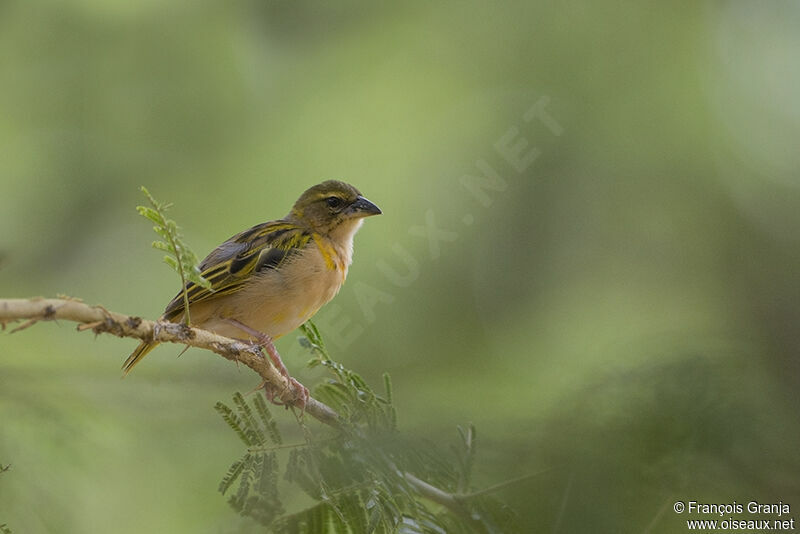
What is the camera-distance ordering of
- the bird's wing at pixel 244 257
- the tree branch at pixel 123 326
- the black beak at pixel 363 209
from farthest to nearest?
the black beak at pixel 363 209, the bird's wing at pixel 244 257, the tree branch at pixel 123 326

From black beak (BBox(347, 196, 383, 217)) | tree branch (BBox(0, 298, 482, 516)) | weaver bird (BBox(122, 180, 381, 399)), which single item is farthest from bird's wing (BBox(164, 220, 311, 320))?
tree branch (BBox(0, 298, 482, 516))

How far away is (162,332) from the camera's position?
2.03 meters

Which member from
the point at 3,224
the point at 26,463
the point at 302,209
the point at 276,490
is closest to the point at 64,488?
the point at 26,463

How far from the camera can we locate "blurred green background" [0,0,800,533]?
15.0 ft

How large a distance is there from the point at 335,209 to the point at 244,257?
2.94 ft

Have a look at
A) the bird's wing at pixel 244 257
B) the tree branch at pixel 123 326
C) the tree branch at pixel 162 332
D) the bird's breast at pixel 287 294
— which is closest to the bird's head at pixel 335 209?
the bird's wing at pixel 244 257

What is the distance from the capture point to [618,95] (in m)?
5.64

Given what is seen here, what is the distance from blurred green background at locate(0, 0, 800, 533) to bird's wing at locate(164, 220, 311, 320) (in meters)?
0.69

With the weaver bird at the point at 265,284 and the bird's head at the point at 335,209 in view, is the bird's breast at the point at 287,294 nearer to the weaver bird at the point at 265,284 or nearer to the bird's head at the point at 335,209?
the weaver bird at the point at 265,284

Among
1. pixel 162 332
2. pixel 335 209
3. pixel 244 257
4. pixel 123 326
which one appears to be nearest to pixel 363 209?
pixel 335 209

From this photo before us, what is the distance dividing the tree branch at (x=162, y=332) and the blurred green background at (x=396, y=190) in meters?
1.07

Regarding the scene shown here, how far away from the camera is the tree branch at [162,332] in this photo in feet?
5.28

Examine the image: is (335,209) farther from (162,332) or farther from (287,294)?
(162,332)

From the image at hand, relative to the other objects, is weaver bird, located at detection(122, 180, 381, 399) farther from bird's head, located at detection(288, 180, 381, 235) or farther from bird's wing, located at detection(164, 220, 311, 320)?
bird's head, located at detection(288, 180, 381, 235)
